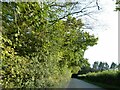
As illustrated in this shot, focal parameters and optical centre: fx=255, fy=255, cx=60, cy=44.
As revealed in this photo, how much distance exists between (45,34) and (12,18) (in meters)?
3.14

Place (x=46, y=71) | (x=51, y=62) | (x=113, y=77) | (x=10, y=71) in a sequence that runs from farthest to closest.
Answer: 1. (x=113, y=77)
2. (x=51, y=62)
3. (x=46, y=71)
4. (x=10, y=71)

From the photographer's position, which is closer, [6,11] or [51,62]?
[6,11]

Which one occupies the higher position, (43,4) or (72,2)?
(72,2)

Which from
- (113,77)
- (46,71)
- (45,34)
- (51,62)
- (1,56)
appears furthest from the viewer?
(113,77)

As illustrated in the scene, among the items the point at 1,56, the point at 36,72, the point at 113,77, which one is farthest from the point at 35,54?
the point at 113,77

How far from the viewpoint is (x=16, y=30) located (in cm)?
838

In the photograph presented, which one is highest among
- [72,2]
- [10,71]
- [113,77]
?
[72,2]

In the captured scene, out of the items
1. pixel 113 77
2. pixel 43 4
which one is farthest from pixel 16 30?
pixel 113 77

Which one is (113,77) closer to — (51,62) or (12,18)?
(51,62)

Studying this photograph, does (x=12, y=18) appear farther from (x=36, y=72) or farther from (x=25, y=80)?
(x=36, y=72)

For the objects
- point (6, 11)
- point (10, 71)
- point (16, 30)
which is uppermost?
point (6, 11)

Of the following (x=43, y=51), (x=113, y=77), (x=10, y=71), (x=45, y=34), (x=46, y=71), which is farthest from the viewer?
(x=113, y=77)

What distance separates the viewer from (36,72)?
→ 1173 cm

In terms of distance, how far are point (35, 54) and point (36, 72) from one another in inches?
32.8
